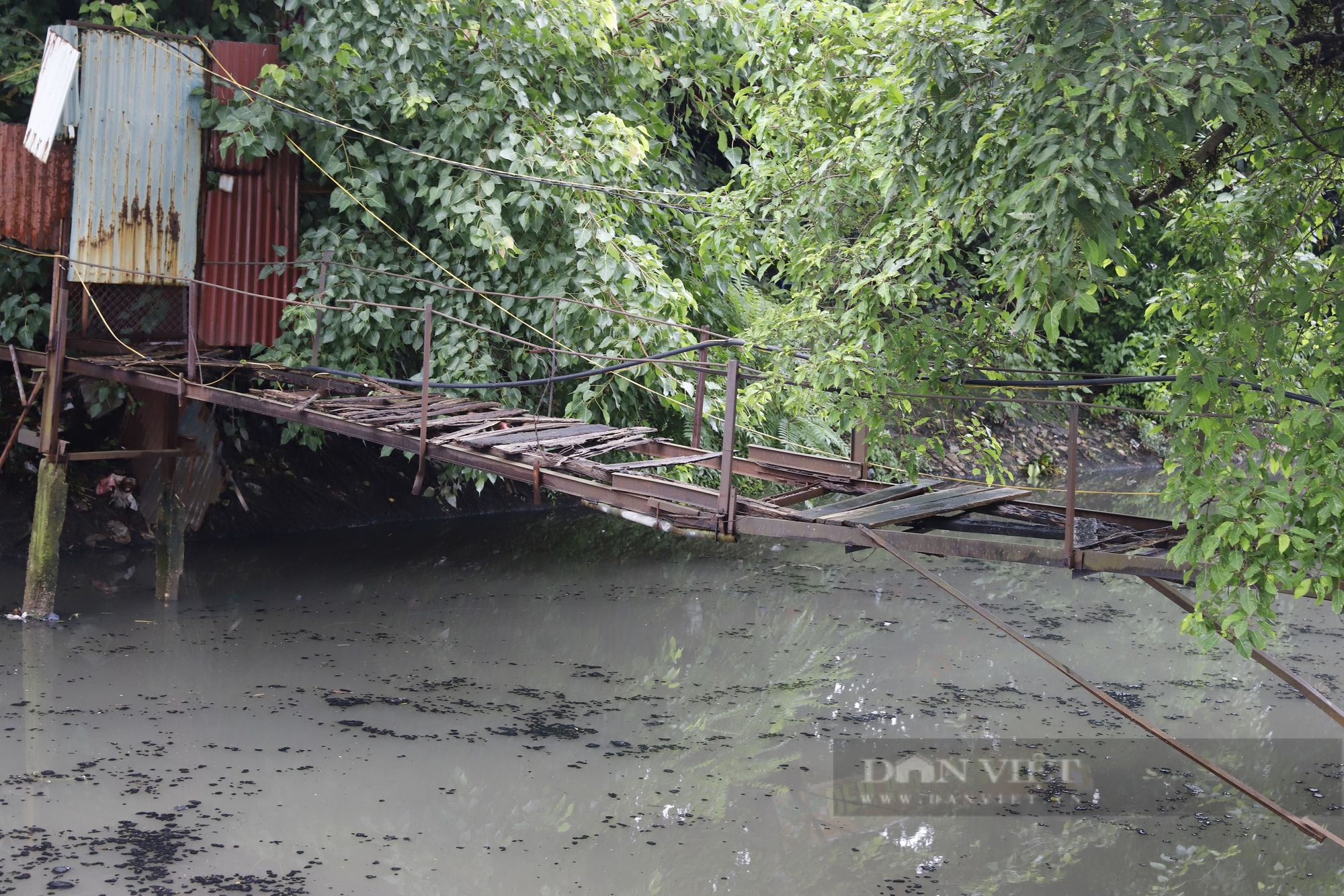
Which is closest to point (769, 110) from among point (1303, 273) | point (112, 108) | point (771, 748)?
point (1303, 273)

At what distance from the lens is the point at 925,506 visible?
5.73 meters

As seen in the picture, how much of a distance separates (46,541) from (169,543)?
0.94m

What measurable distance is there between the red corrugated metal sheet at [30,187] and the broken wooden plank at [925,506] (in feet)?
19.6

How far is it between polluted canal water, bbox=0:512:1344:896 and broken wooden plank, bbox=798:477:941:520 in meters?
1.36

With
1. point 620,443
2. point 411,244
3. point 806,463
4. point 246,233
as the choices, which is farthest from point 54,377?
point 806,463

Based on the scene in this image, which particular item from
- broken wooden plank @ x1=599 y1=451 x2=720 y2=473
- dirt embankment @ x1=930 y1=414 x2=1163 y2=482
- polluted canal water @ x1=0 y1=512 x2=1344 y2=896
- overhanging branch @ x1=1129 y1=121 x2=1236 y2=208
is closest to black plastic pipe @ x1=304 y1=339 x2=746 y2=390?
broken wooden plank @ x1=599 y1=451 x2=720 y2=473

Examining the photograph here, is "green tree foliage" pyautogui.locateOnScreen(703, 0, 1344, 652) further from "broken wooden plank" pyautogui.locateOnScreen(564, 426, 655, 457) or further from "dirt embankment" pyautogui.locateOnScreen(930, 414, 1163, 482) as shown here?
"dirt embankment" pyautogui.locateOnScreen(930, 414, 1163, 482)

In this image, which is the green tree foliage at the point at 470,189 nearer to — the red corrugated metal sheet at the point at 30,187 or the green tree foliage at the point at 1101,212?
the red corrugated metal sheet at the point at 30,187

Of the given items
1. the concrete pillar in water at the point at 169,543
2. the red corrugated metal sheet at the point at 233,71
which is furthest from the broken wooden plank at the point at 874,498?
the red corrugated metal sheet at the point at 233,71

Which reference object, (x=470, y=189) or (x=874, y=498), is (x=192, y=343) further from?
(x=874, y=498)

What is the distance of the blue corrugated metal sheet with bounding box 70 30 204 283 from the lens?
8.03 m

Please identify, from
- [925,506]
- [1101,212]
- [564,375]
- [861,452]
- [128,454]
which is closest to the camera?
[1101,212]

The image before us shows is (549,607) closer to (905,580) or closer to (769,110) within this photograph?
(905,580)

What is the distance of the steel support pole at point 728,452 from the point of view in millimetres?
5277
